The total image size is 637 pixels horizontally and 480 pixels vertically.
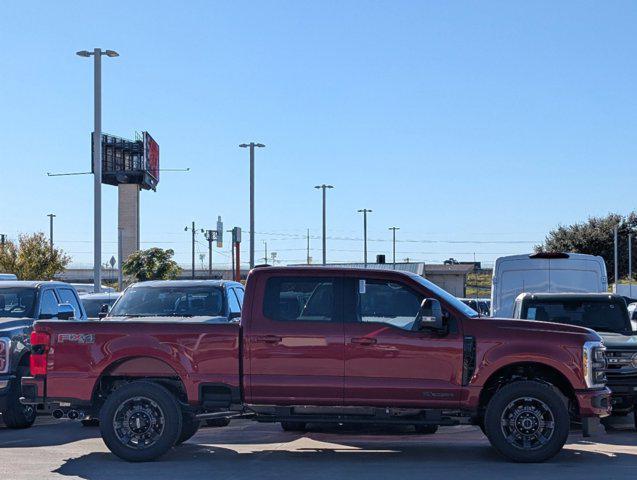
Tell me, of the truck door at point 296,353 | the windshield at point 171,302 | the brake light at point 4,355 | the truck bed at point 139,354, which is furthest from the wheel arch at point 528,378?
the brake light at point 4,355

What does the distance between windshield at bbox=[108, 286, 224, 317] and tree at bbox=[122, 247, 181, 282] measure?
42.2 meters

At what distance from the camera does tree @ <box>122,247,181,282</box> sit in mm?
58094

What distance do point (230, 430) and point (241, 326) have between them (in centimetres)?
365

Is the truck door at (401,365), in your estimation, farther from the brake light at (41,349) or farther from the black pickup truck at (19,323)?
the black pickup truck at (19,323)

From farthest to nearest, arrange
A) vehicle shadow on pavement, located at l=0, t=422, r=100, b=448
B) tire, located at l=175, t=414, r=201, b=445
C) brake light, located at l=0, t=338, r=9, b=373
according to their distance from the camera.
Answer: brake light, located at l=0, t=338, r=9, b=373 < vehicle shadow on pavement, located at l=0, t=422, r=100, b=448 < tire, located at l=175, t=414, r=201, b=445

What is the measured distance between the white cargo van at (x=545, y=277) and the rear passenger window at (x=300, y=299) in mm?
8603

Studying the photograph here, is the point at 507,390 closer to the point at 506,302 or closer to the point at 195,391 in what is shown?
the point at 195,391

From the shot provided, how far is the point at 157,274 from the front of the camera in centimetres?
5806

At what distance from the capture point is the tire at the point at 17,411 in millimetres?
13195

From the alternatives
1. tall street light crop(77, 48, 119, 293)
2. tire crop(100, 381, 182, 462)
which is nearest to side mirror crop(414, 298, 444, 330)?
tire crop(100, 381, 182, 462)

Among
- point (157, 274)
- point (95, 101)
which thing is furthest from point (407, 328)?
point (157, 274)

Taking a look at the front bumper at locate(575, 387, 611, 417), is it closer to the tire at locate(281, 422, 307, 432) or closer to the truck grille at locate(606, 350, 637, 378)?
the truck grille at locate(606, 350, 637, 378)

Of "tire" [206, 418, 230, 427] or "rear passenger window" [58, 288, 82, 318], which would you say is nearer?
"tire" [206, 418, 230, 427]

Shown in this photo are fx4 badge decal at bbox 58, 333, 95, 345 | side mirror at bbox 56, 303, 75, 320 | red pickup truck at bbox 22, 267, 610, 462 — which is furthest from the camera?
side mirror at bbox 56, 303, 75, 320
